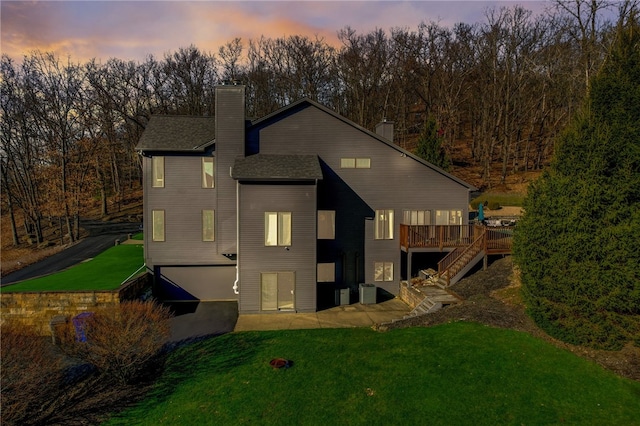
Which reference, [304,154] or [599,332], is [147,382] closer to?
[304,154]

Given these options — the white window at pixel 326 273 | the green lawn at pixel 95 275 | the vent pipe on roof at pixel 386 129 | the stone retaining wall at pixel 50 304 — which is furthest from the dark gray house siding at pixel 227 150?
the vent pipe on roof at pixel 386 129

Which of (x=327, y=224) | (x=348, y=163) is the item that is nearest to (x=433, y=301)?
(x=327, y=224)

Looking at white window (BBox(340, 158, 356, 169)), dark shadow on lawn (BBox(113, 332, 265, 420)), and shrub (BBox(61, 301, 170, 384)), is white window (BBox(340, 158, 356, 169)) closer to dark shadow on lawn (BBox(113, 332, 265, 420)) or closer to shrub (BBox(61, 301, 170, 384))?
dark shadow on lawn (BBox(113, 332, 265, 420))

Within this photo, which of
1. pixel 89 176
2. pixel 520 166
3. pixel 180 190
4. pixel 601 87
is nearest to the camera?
pixel 601 87

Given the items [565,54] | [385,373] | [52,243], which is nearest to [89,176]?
[52,243]

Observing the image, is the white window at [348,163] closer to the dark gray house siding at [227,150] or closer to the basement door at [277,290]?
the dark gray house siding at [227,150]
